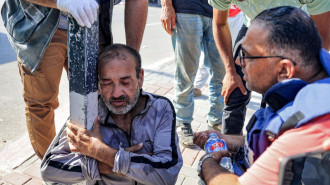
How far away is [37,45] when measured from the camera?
206cm

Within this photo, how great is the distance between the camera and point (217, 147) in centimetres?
179

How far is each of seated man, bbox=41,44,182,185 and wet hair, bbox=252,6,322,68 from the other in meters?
0.80

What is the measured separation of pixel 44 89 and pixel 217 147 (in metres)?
1.29

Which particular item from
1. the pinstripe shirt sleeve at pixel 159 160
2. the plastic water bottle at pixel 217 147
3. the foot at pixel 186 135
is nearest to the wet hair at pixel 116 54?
the pinstripe shirt sleeve at pixel 159 160

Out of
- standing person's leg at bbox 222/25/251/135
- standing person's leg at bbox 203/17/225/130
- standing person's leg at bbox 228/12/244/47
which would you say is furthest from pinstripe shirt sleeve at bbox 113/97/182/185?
standing person's leg at bbox 228/12/244/47

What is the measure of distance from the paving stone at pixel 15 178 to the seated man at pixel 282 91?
171cm

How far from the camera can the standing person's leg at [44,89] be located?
2.18 metres

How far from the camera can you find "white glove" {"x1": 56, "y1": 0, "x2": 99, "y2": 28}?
157 cm

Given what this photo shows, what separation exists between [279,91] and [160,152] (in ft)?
2.55

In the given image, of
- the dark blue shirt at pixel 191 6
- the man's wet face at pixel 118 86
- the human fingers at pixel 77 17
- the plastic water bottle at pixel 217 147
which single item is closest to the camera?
the human fingers at pixel 77 17

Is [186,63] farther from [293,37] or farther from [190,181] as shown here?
[293,37]

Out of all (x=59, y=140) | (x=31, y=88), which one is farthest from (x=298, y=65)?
(x=31, y=88)

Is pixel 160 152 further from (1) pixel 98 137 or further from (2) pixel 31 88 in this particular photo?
(2) pixel 31 88

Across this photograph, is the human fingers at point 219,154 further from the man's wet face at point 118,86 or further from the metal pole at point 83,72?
the metal pole at point 83,72
